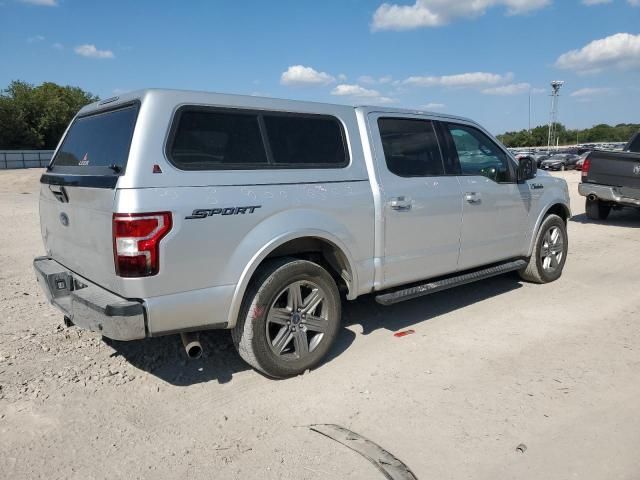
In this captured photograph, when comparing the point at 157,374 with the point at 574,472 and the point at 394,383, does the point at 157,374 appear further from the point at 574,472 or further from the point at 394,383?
the point at 574,472

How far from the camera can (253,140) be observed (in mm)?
3729

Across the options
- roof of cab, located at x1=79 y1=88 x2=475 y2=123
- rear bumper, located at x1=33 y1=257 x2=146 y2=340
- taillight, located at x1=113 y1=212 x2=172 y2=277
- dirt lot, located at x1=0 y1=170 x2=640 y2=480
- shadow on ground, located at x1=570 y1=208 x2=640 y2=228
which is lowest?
dirt lot, located at x1=0 y1=170 x2=640 y2=480

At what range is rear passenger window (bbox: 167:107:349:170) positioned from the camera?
3.40 m

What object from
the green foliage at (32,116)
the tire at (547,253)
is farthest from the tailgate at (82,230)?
the green foliage at (32,116)

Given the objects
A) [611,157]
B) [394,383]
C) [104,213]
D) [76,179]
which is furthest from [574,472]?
[611,157]

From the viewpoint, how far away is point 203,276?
3.37 m

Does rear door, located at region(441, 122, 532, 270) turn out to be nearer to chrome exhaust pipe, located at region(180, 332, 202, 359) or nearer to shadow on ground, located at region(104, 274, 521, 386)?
shadow on ground, located at region(104, 274, 521, 386)

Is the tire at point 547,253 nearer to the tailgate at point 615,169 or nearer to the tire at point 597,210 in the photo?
the tailgate at point 615,169

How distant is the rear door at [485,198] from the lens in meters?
5.14

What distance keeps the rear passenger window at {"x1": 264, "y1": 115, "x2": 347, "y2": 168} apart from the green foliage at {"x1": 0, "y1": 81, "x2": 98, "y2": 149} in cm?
5532

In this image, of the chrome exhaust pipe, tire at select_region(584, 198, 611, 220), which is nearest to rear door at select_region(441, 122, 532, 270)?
the chrome exhaust pipe

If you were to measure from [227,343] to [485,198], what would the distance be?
285cm

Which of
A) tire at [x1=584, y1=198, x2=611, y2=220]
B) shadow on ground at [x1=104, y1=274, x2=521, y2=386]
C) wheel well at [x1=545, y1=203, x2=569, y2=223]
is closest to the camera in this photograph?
shadow on ground at [x1=104, y1=274, x2=521, y2=386]

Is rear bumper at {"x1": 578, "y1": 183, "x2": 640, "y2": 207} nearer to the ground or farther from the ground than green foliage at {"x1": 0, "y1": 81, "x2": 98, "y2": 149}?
nearer to the ground
